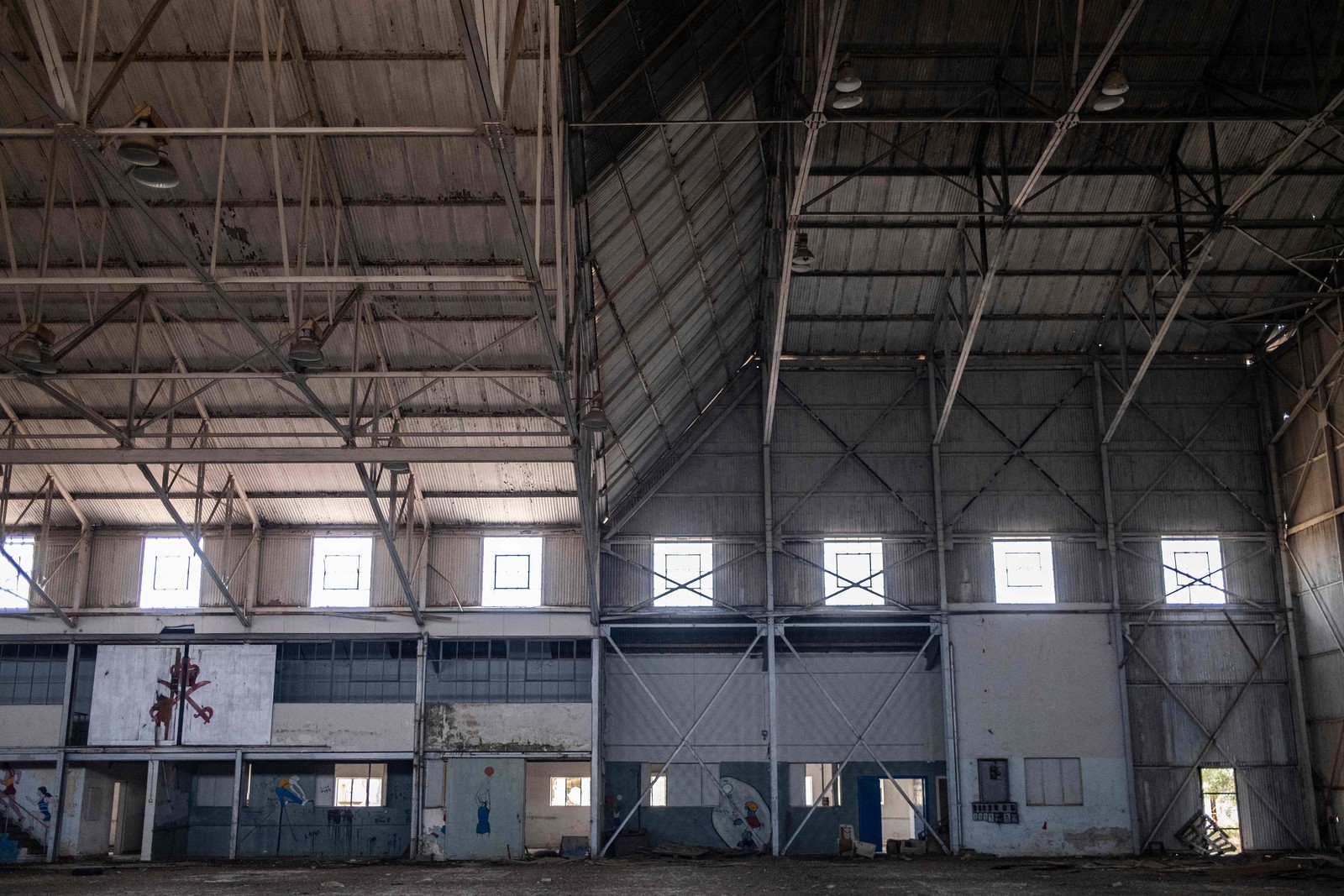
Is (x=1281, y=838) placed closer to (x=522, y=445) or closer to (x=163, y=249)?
(x=522, y=445)

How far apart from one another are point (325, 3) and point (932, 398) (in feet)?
72.1

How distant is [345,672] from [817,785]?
14981 mm

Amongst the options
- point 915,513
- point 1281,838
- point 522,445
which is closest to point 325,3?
point 522,445

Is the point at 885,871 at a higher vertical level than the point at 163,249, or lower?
lower

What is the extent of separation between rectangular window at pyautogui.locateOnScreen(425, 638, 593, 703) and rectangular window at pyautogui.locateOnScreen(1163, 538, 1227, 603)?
1808 cm

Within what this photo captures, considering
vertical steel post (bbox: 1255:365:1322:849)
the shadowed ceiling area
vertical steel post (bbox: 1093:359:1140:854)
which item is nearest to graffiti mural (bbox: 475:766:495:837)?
the shadowed ceiling area

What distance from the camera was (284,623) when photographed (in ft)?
116

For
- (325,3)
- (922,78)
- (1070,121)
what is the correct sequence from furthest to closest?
(922,78) → (1070,121) → (325,3)

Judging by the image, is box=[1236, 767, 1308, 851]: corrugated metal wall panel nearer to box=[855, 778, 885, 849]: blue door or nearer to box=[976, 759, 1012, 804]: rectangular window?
box=[976, 759, 1012, 804]: rectangular window

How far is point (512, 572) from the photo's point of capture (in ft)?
117

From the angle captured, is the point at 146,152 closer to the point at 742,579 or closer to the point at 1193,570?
the point at 742,579

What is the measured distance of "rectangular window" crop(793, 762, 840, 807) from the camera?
113ft

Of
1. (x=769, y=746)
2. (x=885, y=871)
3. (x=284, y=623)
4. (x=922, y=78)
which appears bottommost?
(x=885, y=871)

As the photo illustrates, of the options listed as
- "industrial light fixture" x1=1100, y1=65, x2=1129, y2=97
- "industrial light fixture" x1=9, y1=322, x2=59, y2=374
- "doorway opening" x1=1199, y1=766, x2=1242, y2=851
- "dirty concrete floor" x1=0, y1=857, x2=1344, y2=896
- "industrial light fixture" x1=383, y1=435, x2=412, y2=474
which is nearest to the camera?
"industrial light fixture" x1=1100, y1=65, x2=1129, y2=97
